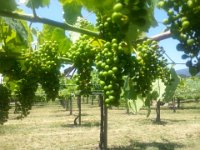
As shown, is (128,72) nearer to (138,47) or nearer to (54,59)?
(138,47)

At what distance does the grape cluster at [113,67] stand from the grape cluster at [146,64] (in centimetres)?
17

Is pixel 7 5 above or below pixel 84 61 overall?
above

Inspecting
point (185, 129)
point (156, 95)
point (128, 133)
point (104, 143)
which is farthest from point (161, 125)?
point (156, 95)

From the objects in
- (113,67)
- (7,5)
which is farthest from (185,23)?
(7,5)

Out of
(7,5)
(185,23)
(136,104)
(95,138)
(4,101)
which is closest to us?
(185,23)

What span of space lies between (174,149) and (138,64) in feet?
69.8

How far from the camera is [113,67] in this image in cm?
170

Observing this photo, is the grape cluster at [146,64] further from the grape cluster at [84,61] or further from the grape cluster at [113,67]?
the grape cluster at [84,61]

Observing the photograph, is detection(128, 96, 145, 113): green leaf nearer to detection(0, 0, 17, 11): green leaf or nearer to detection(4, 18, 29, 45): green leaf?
detection(4, 18, 29, 45): green leaf

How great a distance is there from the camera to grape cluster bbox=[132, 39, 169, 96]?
6.31ft

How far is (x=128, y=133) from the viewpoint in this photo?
2880cm

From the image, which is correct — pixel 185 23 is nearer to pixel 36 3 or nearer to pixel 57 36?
pixel 36 3

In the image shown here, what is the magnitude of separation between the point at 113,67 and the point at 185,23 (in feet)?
1.78

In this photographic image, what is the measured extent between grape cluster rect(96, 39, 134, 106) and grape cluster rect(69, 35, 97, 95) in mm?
414
